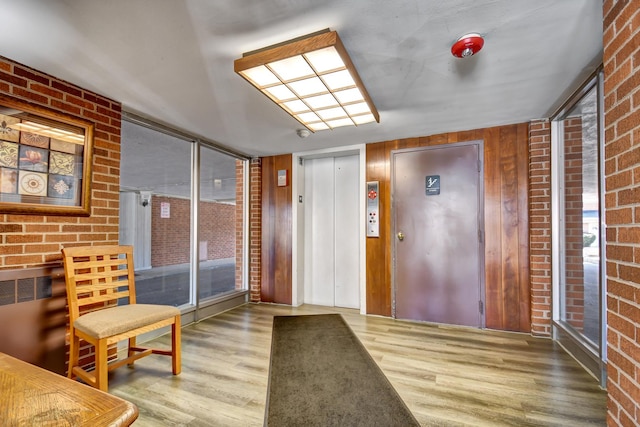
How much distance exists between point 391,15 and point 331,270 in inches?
139

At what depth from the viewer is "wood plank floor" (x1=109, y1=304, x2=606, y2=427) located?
6.00 feet

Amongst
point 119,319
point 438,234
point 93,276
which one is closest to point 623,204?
point 438,234

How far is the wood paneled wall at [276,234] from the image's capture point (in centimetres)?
448

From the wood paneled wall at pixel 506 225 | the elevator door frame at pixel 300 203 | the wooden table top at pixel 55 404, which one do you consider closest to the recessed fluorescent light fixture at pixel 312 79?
the elevator door frame at pixel 300 203

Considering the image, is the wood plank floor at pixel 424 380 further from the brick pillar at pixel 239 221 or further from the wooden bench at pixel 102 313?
the brick pillar at pixel 239 221

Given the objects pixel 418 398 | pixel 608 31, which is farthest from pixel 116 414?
A: pixel 608 31

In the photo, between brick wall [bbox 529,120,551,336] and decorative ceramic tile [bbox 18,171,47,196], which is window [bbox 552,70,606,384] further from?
decorative ceramic tile [bbox 18,171,47,196]

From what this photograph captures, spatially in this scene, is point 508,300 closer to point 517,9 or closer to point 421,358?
point 421,358

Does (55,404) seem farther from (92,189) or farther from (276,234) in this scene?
(276,234)

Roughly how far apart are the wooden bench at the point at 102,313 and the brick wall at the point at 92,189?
0.68 ft

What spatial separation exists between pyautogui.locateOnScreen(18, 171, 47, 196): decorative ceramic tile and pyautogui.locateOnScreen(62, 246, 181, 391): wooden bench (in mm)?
483

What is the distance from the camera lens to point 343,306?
434cm

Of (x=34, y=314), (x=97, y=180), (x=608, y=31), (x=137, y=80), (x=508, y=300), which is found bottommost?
(x=508, y=300)

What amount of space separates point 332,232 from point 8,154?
3522 millimetres
